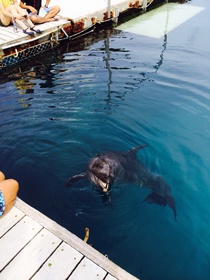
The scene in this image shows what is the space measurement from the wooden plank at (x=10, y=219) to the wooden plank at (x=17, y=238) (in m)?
0.07

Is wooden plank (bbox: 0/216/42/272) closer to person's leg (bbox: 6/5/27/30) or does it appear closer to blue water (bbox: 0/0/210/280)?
blue water (bbox: 0/0/210/280)

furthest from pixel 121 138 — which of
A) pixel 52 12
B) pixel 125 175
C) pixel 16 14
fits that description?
pixel 52 12

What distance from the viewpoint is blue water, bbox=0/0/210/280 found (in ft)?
16.0

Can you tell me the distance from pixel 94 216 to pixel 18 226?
1.69 meters

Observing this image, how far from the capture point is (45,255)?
3.41m

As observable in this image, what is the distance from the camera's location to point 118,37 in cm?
1396

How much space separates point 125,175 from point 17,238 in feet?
8.92

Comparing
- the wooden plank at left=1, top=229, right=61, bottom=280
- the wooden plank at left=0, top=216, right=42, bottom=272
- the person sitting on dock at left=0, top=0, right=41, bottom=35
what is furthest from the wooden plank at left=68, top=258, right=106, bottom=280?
the person sitting on dock at left=0, top=0, right=41, bottom=35

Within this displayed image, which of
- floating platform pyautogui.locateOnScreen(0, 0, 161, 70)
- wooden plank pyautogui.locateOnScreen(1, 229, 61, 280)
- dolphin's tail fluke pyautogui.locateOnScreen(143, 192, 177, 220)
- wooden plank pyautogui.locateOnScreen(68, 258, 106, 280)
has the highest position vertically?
floating platform pyautogui.locateOnScreen(0, 0, 161, 70)

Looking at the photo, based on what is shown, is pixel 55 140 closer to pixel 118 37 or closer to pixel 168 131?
pixel 168 131

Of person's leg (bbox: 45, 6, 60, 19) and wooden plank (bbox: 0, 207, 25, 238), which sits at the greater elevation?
person's leg (bbox: 45, 6, 60, 19)

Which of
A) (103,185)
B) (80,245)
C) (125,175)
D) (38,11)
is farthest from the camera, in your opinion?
(38,11)

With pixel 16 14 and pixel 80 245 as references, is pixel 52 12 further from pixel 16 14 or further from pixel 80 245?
pixel 80 245

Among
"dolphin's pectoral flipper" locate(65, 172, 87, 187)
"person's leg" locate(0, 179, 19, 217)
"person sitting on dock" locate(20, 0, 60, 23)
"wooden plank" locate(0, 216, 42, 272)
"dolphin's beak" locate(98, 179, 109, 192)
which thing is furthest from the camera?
"person sitting on dock" locate(20, 0, 60, 23)
